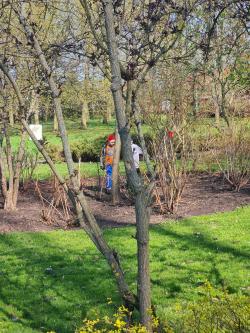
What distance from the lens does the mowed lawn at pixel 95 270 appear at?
578 centimetres

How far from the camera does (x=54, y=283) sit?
673 cm

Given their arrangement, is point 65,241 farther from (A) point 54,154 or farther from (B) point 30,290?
(A) point 54,154

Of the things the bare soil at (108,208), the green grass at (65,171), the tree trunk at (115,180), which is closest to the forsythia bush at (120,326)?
the bare soil at (108,208)

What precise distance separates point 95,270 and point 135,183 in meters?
3.79

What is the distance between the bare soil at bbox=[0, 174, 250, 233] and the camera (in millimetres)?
10672

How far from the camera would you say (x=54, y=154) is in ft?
72.8

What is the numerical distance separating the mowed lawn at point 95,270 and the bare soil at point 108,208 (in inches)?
30.8

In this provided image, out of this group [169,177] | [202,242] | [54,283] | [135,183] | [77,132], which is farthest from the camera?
[77,132]

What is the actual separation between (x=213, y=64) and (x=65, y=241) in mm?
12420

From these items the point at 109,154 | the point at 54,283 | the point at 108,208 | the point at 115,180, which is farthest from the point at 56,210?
the point at 54,283

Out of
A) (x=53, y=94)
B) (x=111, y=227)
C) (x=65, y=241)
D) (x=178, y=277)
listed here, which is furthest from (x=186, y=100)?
(x=53, y=94)

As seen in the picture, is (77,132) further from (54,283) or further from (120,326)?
(120,326)

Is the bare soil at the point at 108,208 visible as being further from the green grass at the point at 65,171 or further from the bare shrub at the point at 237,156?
the green grass at the point at 65,171

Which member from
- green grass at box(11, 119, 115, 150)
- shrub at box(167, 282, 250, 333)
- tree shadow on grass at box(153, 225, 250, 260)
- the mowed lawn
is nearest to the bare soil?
the mowed lawn
